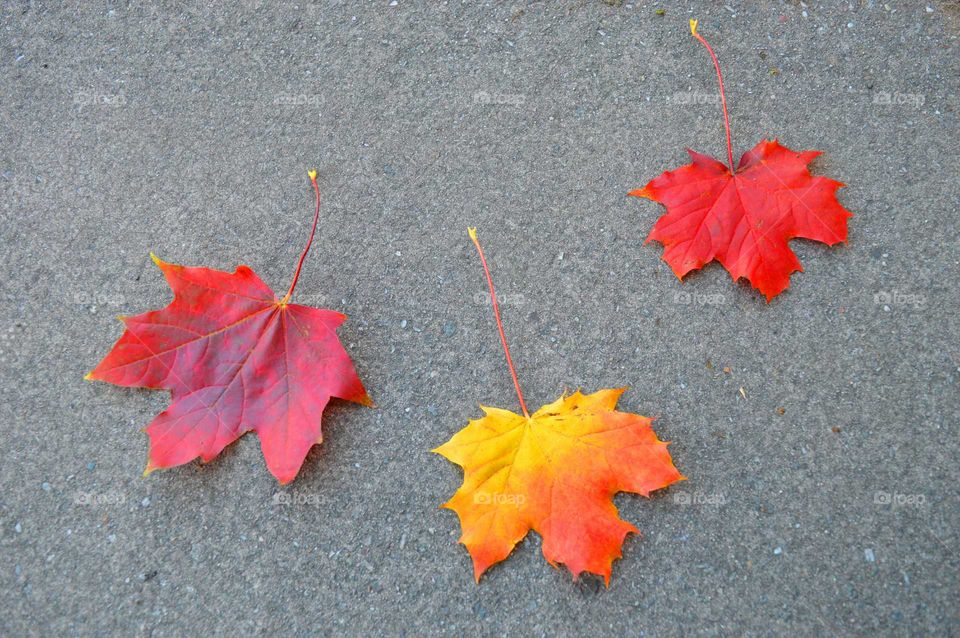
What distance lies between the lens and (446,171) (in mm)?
2561

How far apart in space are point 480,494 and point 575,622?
0.45 meters

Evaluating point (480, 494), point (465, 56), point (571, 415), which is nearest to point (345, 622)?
point (480, 494)

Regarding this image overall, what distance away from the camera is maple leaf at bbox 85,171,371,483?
201cm

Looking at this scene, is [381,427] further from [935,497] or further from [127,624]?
[935,497]

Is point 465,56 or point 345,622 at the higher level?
point 465,56

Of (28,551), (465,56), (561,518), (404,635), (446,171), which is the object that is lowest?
(404,635)

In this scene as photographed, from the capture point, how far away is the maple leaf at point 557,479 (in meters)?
1.93

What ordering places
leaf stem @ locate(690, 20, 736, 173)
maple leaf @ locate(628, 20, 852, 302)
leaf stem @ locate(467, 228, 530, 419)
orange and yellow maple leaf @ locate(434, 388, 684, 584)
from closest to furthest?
orange and yellow maple leaf @ locate(434, 388, 684, 584)
leaf stem @ locate(467, 228, 530, 419)
maple leaf @ locate(628, 20, 852, 302)
leaf stem @ locate(690, 20, 736, 173)

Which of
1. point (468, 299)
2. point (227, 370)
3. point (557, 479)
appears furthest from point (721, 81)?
point (227, 370)

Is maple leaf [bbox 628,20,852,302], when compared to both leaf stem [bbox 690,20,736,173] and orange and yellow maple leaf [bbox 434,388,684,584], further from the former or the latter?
orange and yellow maple leaf [bbox 434,388,684,584]

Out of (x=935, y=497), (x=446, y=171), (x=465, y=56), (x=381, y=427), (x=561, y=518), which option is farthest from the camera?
(x=465, y=56)

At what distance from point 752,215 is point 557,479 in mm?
1121


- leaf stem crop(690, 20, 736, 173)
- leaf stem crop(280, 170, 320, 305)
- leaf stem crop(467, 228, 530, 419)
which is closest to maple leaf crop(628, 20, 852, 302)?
leaf stem crop(690, 20, 736, 173)

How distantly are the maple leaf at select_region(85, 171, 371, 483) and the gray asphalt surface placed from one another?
0.56 feet
